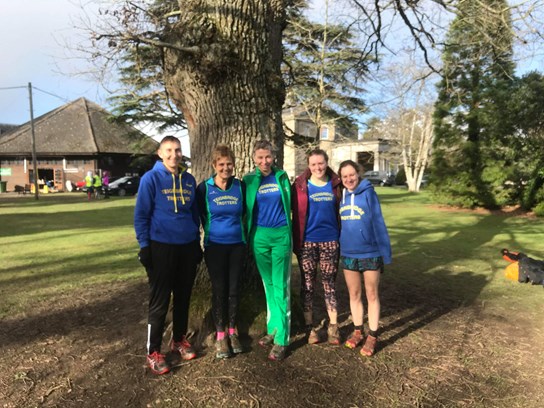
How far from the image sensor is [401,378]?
137 inches

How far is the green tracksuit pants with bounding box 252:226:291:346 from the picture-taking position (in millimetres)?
3689

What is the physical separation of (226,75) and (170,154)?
49.2 inches

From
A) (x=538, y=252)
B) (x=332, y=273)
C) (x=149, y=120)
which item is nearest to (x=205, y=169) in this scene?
(x=332, y=273)

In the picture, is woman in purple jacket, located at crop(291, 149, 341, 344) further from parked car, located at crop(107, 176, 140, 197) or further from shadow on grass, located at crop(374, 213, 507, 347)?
parked car, located at crop(107, 176, 140, 197)

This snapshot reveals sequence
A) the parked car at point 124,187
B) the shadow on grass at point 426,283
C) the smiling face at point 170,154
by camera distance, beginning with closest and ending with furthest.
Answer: the smiling face at point 170,154, the shadow on grass at point 426,283, the parked car at point 124,187

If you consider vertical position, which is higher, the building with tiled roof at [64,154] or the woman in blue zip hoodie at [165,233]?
the building with tiled roof at [64,154]

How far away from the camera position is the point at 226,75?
422 cm

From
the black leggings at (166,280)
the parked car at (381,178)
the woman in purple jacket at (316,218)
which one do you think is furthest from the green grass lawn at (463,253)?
the parked car at (381,178)

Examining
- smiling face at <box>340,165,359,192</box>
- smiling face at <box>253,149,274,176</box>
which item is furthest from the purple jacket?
smiling face at <box>253,149,274,176</box>

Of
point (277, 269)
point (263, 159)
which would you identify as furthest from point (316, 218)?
point (263, 159)

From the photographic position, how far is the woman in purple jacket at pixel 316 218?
3.83 meters

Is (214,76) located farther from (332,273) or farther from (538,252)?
(538,252)

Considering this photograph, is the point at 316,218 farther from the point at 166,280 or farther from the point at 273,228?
the point at 166,280

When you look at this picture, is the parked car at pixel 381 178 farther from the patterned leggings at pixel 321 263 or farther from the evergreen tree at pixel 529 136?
the patterned leggings at pixel 321 263
